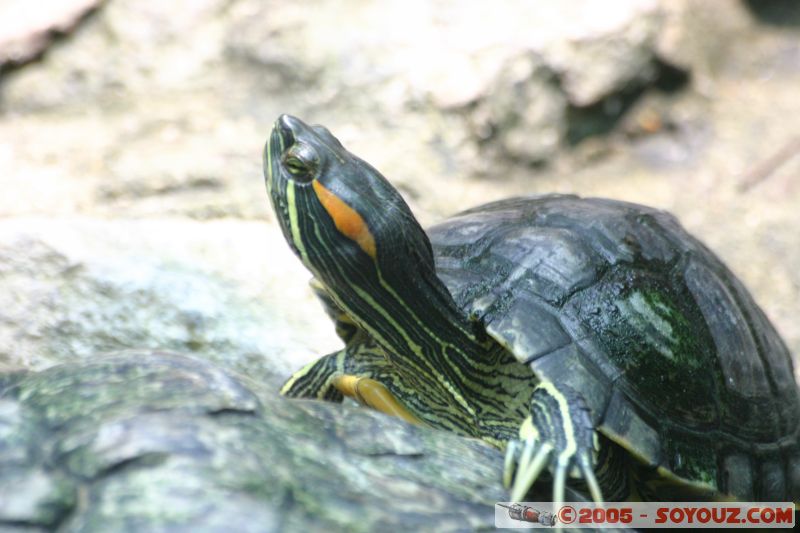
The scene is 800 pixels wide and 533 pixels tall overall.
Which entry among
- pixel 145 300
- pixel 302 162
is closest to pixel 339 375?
pixel 302 162

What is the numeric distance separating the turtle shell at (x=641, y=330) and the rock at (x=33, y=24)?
12.7 feet

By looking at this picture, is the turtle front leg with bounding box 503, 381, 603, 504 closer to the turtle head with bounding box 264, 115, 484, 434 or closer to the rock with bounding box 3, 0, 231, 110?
the turtle head with bounding box 264, 115, 484, 434

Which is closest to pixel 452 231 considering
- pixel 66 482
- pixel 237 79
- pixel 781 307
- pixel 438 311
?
pixel 438 311

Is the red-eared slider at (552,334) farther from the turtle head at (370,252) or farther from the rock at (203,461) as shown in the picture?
the rock at (203,461)

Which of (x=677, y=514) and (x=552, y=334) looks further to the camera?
(x=677, y=514)

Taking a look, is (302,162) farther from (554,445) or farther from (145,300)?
(145,300)

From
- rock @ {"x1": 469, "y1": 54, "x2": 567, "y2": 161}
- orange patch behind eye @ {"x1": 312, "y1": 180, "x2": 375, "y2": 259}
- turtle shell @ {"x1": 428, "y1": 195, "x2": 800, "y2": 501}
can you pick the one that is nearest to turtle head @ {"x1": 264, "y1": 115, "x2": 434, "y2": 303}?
orange patch behind eye @ {"x1": 312, "y1": 180, "x2": 375, "y2": 259}

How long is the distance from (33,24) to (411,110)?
2641mm

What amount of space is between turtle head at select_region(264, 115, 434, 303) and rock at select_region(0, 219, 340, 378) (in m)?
1.04

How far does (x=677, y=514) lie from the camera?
275 cm

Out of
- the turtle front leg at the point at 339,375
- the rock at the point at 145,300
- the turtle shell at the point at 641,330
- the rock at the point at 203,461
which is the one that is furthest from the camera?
the rock at the point at 145,300

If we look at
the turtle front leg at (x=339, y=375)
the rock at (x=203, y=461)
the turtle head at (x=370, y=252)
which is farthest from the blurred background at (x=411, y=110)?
the rock at (x=203, y=461)

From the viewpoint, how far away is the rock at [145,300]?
360cm

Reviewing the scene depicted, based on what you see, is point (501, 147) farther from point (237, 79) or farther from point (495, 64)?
point (237, 79)
